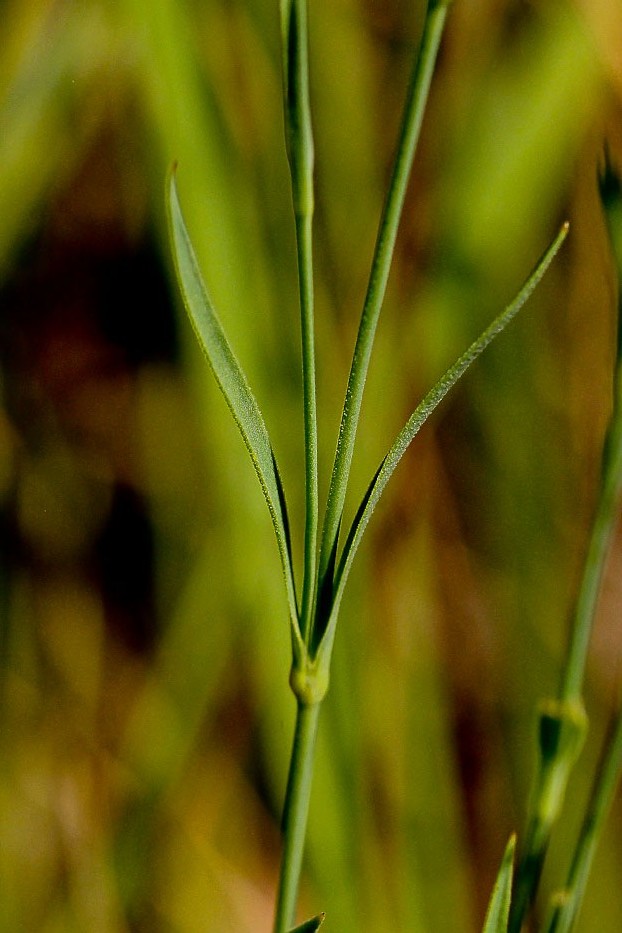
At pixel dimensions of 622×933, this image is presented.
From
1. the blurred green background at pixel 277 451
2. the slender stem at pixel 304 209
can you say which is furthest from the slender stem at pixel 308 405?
the blurred green background at pixel 277 451

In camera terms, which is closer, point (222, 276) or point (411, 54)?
point (222, 276)

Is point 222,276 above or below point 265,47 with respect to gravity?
below

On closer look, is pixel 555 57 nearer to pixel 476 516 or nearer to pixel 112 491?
pixel 476 516

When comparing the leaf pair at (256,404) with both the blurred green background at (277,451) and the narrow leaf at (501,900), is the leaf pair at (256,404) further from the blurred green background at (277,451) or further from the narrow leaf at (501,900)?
the blurred green background at (277,451)

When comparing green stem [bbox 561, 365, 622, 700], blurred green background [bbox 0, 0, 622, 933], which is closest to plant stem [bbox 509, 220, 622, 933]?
green stem [bbox 561, 365, 622, 700]

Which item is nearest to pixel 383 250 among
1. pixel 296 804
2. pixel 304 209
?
pixel 304 209

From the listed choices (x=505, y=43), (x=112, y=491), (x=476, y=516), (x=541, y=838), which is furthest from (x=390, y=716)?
(x=505, y=43)

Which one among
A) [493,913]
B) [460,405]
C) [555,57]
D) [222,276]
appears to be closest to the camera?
[493,913]

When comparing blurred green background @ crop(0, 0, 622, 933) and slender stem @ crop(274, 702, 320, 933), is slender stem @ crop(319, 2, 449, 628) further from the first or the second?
blurred green background @ crop(0, 0, 622, 933)
